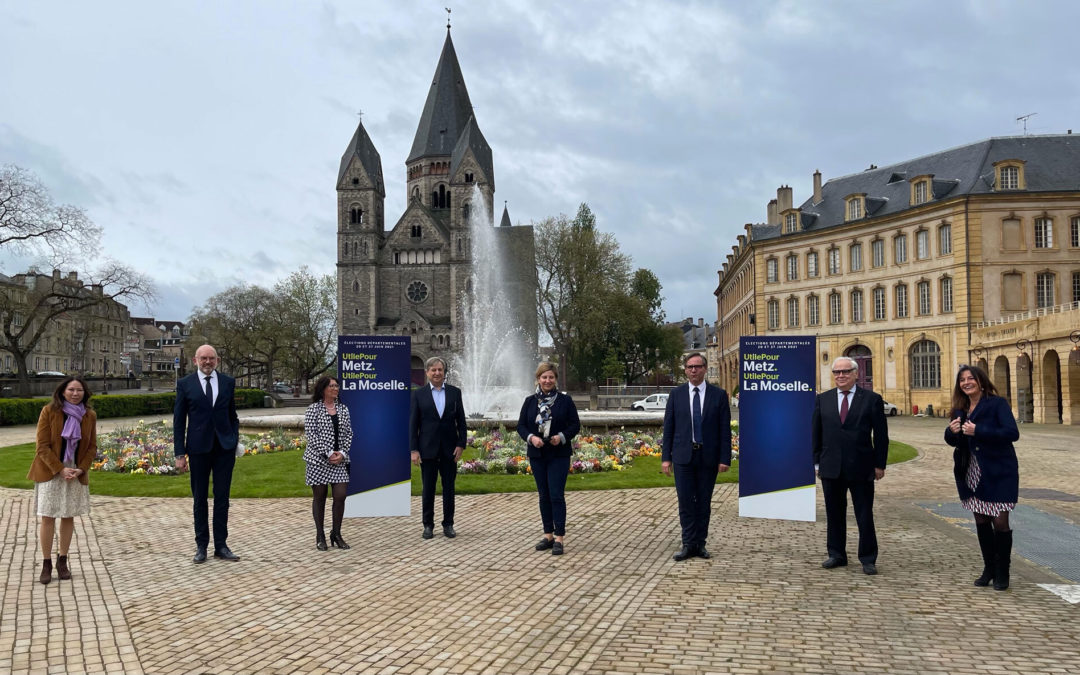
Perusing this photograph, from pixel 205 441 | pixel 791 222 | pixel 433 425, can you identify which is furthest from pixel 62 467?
pixel 791 222

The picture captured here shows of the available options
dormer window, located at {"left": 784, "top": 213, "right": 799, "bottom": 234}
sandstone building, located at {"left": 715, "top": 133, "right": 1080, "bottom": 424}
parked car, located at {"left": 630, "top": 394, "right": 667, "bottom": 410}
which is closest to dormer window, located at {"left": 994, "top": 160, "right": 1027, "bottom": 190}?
sandstone building, located at {"left": 715, "top": 133, "right": 1080, "bottom": 424}

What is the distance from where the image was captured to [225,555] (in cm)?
798

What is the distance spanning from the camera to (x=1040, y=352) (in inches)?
1297

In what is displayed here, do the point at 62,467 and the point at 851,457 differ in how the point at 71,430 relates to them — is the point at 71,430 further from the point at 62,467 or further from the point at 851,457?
the point at 851,457

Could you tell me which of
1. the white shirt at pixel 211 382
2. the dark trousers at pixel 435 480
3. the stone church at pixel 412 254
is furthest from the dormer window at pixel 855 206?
the white shirt at pixel 211 382

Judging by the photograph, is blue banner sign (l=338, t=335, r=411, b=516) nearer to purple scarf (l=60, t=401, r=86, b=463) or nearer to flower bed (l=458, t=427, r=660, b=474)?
purple scarf (l=60, t=401, r=86, b=463)

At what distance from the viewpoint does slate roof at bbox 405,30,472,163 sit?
8625cm

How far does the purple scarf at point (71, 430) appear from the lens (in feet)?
23.7

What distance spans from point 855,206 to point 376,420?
4561 cm

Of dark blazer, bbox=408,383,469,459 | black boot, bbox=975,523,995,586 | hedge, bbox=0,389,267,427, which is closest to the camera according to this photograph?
black boot, bbox=975,523,995,586

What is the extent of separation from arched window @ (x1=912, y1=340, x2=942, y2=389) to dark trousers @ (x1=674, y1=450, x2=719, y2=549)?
4051 centimetres

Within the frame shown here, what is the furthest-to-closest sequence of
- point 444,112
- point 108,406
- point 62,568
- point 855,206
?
point 444,112
point 855,206
point 108,406
point 62,568

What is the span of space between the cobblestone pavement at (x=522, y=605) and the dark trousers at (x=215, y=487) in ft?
1.09

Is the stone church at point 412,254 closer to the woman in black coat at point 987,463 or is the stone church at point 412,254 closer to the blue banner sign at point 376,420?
the blue banner sign at point 376,420
